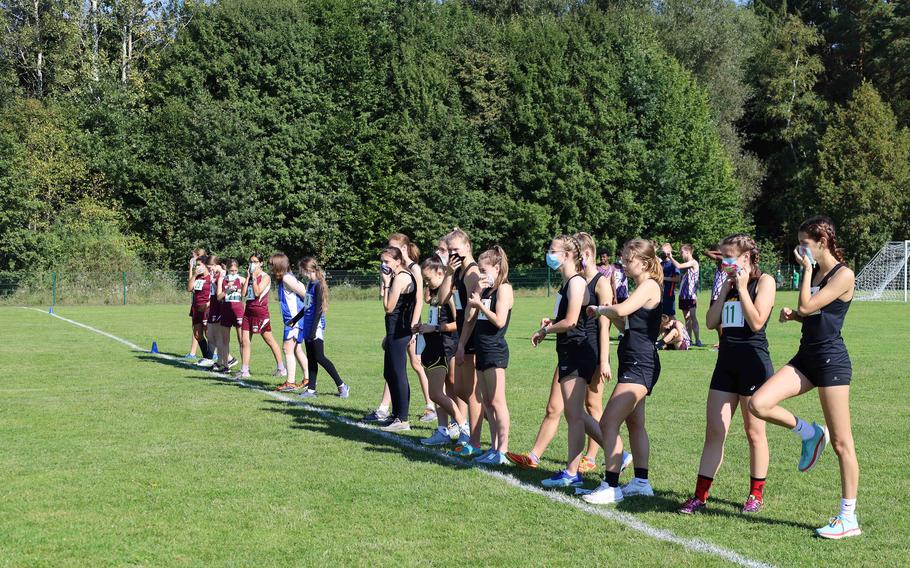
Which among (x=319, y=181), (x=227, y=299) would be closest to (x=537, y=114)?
(x=319, y=181)

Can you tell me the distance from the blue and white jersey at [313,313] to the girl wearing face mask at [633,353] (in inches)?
253

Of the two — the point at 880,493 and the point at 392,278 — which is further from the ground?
the point at 392,278

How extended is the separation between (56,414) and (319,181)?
4055cm

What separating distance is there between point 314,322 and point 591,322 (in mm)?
6071

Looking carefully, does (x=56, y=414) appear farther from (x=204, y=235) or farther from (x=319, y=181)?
(x=319, y=181)

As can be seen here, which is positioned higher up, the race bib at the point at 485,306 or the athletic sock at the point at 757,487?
the race bib at the point at 485,306

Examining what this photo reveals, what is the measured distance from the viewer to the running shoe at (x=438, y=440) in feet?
31.4

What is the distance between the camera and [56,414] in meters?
11.3

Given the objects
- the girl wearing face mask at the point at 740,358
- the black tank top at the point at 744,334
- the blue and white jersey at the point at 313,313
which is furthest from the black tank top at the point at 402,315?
the black tank top at the point at 744,334

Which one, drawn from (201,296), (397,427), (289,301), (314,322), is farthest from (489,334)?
(201,296)

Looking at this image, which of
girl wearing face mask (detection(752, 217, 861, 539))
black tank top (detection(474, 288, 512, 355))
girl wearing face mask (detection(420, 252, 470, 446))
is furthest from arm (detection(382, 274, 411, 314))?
girl wearing face mask (detection(752, 217, 861, 539))

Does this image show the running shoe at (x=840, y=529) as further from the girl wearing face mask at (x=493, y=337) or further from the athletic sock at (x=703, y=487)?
the girl wearing face mask at (x=493, y=337)

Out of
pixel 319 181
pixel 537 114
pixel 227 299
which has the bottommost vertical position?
pixel 227 299

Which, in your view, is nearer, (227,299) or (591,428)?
(591,428)
